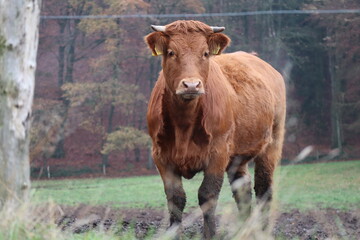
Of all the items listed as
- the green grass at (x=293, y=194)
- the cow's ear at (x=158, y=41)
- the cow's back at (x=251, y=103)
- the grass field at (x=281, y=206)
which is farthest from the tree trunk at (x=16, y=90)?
the green grass at (x=293, y=194)

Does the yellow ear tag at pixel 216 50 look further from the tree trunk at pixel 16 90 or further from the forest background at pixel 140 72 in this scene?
the forest background at pixel 140 72

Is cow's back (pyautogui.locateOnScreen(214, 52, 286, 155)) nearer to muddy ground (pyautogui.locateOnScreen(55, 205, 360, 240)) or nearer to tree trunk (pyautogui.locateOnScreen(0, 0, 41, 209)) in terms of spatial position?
muddy ground (pyautogui.locateOnScreen(55, 205, 360, 240))

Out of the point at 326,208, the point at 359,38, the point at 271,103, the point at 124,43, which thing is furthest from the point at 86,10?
the point at 271,103

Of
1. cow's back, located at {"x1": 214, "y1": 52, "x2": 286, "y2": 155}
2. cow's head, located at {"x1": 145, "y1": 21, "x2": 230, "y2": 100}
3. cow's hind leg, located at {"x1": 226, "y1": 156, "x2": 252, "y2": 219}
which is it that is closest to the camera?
cow's head, located at {"x1": 145, "y1": 21, "x2": 230, "y2": 100}

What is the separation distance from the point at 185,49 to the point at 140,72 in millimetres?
30724

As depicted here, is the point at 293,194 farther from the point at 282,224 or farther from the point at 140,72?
the point at 140,72

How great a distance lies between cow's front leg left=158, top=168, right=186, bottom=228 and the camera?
655 cm

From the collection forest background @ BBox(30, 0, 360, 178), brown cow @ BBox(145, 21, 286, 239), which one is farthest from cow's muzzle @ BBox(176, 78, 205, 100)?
forest background @ BBox(30, 0, 360, 178)

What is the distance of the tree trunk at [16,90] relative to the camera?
17.2 feet

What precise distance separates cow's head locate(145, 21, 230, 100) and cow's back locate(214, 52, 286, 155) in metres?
1.05

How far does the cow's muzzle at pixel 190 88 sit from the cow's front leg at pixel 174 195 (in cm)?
98

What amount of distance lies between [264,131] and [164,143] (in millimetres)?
1886

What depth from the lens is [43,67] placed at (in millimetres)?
37500

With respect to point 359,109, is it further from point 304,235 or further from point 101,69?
point 304,235
